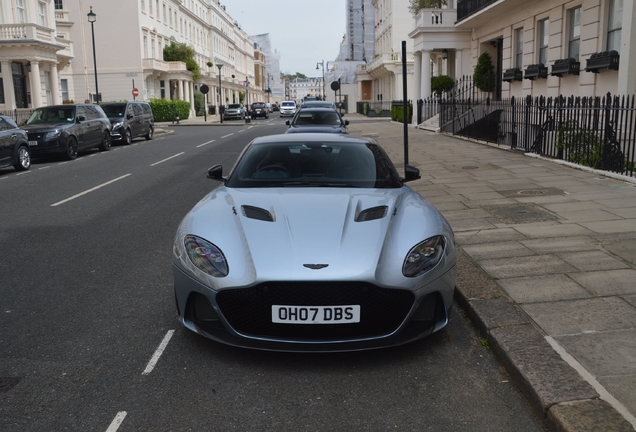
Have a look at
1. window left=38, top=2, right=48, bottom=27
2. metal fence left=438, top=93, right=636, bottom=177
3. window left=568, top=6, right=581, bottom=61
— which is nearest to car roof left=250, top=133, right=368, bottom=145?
metal fence left=438, top=93, right=636, bottom=177

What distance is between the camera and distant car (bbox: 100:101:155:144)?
81.0 ft

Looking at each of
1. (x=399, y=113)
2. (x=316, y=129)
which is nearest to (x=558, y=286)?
(x=316, y=129)

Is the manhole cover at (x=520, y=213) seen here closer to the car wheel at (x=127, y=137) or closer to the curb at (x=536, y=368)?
the curb at (x=536, y=368)

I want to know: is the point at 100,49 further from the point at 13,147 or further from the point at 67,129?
the point at 13,147

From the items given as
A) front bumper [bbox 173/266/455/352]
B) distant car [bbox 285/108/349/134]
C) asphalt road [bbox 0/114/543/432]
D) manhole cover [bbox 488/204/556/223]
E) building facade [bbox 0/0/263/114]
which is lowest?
asphalt road [bbox 0/114/543/432]

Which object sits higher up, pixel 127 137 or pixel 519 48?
pixel 519 48

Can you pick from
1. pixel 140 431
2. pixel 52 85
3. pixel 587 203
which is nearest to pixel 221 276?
pixel 140 431

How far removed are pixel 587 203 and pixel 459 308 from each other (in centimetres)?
455

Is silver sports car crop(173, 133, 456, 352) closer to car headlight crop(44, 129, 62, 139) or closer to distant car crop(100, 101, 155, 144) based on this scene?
car headlight crop(44, 129, 62, 139)

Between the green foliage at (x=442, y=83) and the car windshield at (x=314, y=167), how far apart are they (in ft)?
93.0

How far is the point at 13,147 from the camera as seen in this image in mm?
16062

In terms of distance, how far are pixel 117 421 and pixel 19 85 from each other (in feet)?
133

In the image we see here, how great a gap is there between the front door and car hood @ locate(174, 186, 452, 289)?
126ft

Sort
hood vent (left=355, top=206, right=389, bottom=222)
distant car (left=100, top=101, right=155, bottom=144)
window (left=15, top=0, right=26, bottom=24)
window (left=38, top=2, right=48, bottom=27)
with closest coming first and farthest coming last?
hood vent (left=355, top=206, right=389, bottom=222), distant car (left=100, top=101, right=155, bottom=144), window (left=15, top=0, right=26, bottom=24), window (left=38, top=2, right=48, bottom=27)
